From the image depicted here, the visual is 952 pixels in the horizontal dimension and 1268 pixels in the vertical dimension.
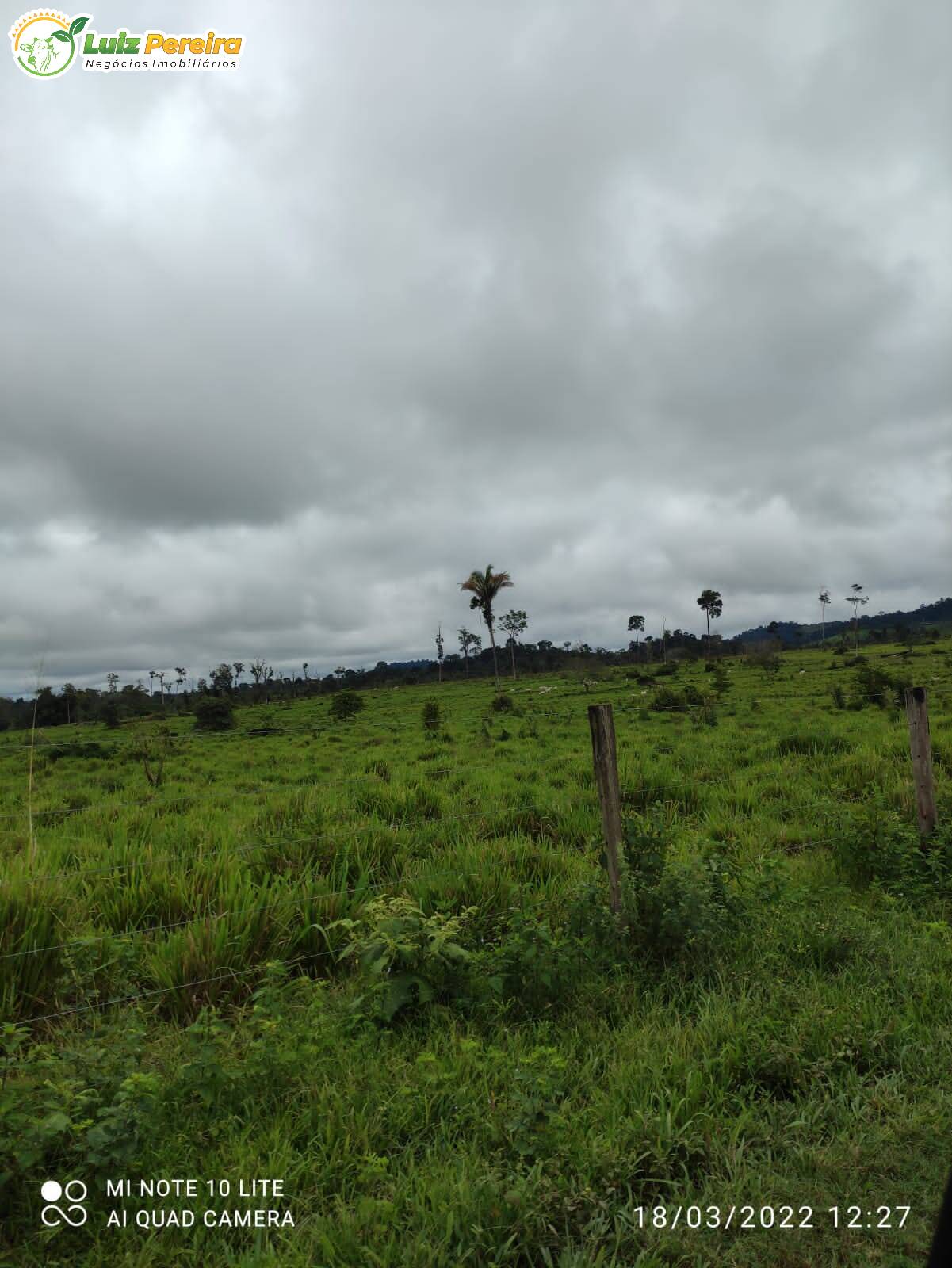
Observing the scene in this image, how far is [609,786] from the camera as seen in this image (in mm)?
4641

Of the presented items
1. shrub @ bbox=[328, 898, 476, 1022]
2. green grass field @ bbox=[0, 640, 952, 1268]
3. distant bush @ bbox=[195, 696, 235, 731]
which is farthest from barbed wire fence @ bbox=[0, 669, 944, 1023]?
distant bush @ bbox=[195, 696, 235, 731]

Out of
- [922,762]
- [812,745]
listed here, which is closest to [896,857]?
[922,762]

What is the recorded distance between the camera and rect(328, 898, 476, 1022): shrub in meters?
3.67

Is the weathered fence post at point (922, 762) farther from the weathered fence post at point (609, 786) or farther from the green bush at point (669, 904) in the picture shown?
the weathered fence post at point (609, 786)

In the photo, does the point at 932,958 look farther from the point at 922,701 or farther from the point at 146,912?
the point at 146,912

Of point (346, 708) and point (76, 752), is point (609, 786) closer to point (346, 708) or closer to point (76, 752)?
point (76, 752)

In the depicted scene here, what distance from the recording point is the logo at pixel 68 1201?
2.45 meters

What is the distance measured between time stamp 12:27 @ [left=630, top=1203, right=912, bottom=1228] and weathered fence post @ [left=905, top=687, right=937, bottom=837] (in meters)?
4.82

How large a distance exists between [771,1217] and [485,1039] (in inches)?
60.6

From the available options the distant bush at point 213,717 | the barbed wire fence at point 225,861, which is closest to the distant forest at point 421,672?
the distant bush at point 213,717

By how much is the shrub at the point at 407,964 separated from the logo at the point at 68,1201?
137 centimetres

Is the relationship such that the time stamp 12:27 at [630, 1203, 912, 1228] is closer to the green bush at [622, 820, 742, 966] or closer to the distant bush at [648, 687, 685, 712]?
the green bush at [622, 820, 742, 966]

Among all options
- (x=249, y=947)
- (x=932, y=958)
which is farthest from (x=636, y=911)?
(x=249, y=947)

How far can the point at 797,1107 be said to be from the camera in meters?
2.97
